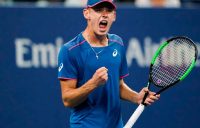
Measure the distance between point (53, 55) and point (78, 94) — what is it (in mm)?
2935

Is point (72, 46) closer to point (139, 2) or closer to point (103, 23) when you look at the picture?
point (103, 23)

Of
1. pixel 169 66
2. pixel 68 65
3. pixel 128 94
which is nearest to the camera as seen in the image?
pixel 68 65

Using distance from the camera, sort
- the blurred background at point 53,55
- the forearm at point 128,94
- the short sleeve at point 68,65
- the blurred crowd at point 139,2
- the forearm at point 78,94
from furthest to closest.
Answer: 1. the blurred crowd at point 139,2
2. the blurred background at point 53,55
3. the forearm at point 128,94
4. the short sleeve at point 68,65
5. the forearm at point 78,94

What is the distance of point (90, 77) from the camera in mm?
5141

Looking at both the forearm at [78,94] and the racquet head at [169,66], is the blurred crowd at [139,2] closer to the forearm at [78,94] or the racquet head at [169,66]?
the racquet head at [169,66]

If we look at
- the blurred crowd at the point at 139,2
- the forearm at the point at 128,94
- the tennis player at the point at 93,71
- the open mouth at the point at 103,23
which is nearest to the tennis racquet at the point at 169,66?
the forearm at the point at 128,94

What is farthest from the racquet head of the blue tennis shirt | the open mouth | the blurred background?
the blurred background

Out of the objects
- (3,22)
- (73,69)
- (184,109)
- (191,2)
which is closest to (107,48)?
(73,69)

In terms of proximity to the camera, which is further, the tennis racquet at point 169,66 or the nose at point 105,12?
the tennis racquet at point 169,66

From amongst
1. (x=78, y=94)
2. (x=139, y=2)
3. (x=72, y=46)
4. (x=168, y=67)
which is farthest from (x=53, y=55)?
(x=78, y=94)

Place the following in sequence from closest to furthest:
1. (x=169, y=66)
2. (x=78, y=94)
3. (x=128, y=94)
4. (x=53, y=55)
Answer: (x=78, y=94) < (x=128, y=94) < (x=169, y=66) < (x=53, y=55)

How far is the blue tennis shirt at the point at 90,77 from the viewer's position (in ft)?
16.7

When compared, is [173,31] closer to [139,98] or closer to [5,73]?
[5,73]

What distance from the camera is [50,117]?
7.83 m
